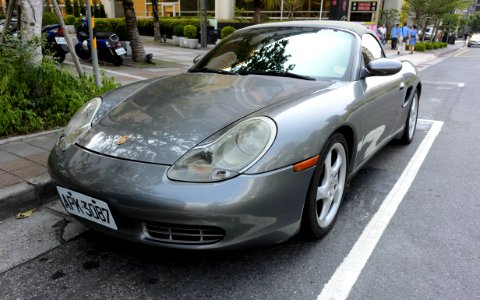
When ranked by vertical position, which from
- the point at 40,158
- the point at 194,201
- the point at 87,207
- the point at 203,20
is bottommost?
the point at 40,158

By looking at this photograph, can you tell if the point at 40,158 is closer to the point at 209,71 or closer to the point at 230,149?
the point at 209,71

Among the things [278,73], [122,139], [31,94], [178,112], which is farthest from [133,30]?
[122,139]

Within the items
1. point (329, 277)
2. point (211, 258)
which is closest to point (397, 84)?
point (329, 277)

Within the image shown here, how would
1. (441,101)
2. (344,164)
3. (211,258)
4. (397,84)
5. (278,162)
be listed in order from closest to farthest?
1. (278,162)
2. (211,258)
3. (344,164)
4. (397,84)
5. (441,101)

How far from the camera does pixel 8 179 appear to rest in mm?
3303

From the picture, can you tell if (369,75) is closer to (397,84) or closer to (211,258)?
(397,84)

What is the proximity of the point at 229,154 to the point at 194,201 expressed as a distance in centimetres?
33

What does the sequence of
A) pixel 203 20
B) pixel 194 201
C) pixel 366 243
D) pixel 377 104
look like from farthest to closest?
pixel 203 20 < pixel 377 104 < pixel 366 243 < pixel 194 201

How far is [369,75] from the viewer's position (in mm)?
3219

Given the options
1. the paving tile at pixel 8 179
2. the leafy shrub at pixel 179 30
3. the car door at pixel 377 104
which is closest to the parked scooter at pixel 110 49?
the paving tile at pixel 8 179

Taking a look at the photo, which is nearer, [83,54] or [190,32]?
[83,54]

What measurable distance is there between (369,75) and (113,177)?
2.13 m

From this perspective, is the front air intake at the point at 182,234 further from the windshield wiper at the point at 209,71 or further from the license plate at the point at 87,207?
the windshield wiper at the point at 209,71

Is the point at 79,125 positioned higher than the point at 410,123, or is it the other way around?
the point at 79,125
